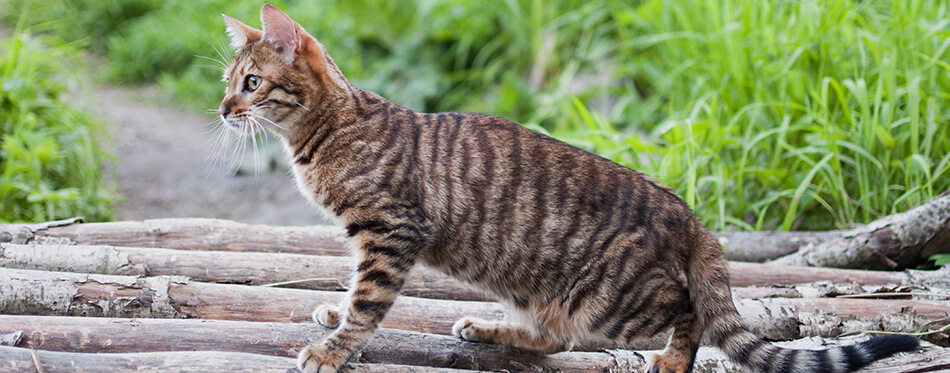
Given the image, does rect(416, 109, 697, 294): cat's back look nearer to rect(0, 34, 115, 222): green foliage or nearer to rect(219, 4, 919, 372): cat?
rect(219, 4, 919, 372): cat

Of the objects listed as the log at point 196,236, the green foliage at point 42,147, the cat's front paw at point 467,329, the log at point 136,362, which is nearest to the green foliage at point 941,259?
the cat's front paw at point 467,329

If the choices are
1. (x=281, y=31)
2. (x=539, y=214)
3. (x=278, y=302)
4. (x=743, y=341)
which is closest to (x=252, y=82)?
(x=281, y=31)

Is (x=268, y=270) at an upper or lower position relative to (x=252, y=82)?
lower

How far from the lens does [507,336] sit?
8.68 ft

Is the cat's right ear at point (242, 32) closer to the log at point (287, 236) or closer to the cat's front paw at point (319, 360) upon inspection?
the log at point (287, 236)

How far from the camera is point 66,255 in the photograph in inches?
113

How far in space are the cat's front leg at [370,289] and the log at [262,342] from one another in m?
0.14

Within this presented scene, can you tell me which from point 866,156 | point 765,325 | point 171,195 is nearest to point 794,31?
point 866,156

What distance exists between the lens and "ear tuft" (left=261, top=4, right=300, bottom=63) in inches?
100

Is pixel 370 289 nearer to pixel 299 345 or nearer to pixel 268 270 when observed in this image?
pixel 299 345

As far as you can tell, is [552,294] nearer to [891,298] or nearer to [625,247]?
[625,247]

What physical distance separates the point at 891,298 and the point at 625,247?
129cm

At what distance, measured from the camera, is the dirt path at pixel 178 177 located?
574 cm

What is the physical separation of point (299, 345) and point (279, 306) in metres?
0.28
